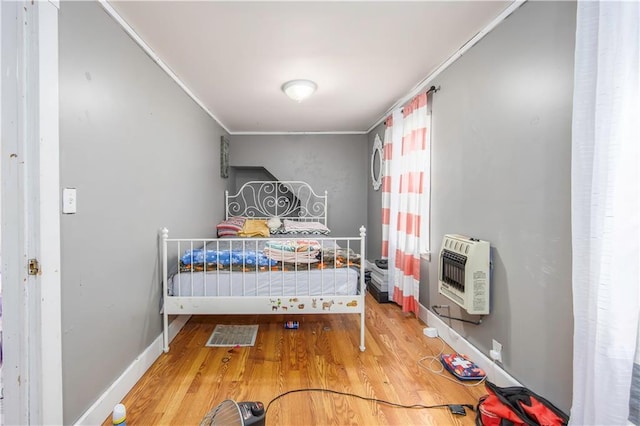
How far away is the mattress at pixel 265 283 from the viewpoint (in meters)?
2.18

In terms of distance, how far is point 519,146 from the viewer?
160 cm

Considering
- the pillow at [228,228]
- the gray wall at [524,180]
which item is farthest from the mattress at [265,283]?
the pillow at [228,228]

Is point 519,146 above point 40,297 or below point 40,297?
above

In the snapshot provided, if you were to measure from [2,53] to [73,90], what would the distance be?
0.83 ft

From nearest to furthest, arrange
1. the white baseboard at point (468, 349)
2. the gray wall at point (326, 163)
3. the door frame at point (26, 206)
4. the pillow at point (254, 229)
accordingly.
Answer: the door frame at point (26, 206) → the white baseboard at point (468, 349) → the pillow at point (254, 229) → the gray wall at point (326, 163)

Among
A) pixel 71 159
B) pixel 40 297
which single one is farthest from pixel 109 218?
pixel 40 297

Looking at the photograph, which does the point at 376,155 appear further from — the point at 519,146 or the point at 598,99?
the point at 598,99

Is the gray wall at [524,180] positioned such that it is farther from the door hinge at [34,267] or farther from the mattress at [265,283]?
the door hinge at [34,267]

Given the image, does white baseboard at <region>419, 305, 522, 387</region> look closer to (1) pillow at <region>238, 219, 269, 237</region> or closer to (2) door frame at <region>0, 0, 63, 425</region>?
(1) pillow at <region>238, 219, 269, 237</region>

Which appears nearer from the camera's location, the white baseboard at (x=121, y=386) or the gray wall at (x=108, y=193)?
the gray wall at (x=108, y=193)

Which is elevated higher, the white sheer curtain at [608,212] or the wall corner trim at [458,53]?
the wall corner trim at [458,53]

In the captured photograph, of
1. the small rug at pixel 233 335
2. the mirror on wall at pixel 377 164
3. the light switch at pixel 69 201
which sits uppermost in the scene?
the mirror on wall at pixel 377 164

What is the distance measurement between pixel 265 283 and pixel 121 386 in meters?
1.03

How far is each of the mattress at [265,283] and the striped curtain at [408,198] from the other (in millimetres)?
824
